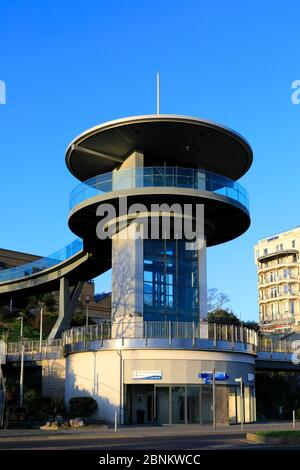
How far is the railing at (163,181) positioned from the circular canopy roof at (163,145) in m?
1.85

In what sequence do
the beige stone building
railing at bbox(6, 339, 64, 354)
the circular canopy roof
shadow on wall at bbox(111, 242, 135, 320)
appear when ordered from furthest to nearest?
the beige stone building
railing at bbox(6, 339, 64, 354)
shadow on wall at bbox(111, 242, 135, 320)
the circular canopy roof

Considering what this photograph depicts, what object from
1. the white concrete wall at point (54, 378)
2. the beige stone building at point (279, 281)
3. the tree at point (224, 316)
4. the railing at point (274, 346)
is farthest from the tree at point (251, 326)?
the beige stone building at point (279, 281)

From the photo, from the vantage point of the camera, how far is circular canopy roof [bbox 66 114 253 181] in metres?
37.2

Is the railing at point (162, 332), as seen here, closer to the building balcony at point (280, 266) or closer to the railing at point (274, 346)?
the railing at point (274, 346)

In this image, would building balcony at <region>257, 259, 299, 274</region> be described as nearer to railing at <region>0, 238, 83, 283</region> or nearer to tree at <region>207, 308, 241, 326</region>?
tree at <region>207, 308, 241, 326</region>

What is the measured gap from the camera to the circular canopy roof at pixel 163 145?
122 ft

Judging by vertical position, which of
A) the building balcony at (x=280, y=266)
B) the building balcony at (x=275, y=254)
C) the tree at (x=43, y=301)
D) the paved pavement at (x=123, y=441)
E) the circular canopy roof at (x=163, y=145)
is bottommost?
the paved pavement at (x=123, y=441)

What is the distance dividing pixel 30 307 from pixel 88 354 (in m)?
36.8

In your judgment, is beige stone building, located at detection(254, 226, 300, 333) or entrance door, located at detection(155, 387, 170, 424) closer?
entrance door, located at detection(155, 387, 170, 424)

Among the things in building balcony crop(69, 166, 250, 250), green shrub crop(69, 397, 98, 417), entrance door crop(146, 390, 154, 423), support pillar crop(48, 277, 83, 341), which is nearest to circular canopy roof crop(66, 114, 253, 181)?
building balcony crop(69, 166, 250, 250)

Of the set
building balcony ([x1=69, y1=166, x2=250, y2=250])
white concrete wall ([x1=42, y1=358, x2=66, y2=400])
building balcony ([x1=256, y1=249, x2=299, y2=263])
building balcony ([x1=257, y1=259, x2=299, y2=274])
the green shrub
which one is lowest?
the green shrub

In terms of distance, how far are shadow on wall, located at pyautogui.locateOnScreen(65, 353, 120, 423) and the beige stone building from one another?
7743 centimetres
